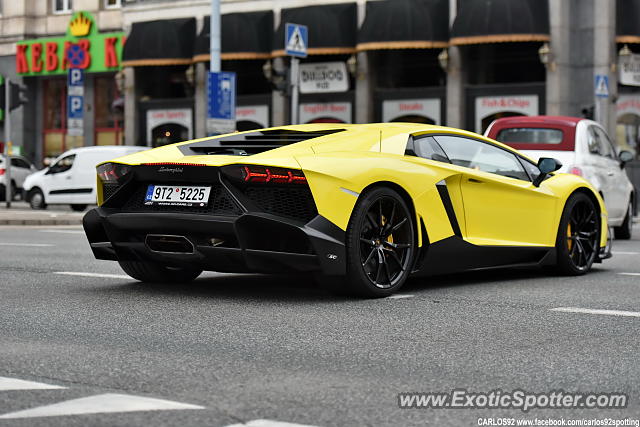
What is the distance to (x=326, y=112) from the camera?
111ft

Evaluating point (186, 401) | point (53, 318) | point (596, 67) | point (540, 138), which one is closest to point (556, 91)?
point (596, 67)

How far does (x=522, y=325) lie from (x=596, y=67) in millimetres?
23786

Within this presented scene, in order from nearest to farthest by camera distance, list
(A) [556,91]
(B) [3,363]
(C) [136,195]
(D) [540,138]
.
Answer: (B) [3,363], (C) [136,195], (D) [540,138], (A) [556,91]

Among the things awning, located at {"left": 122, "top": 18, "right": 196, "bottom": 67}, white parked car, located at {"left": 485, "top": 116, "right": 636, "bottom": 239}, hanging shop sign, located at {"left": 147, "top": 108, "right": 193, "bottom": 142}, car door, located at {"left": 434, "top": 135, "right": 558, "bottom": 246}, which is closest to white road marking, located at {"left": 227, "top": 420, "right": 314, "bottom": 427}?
car door, located at {"left": 434, "top": 135, "right": 558, "bottom": 246}

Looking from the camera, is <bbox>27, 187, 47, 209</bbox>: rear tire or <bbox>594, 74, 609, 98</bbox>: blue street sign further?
<bbox>27, 187, 47, 209</bbox>: rear tire

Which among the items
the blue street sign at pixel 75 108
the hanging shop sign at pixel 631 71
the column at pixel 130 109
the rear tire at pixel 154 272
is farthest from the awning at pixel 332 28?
the rear tire at pixel 154 272

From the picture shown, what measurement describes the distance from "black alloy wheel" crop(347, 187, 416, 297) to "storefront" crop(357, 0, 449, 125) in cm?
2259

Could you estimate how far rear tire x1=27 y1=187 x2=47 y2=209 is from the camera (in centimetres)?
2917

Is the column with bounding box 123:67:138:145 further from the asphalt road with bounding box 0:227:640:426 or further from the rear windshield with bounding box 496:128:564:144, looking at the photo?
the asphalt road with bounding box 0:227:640:426

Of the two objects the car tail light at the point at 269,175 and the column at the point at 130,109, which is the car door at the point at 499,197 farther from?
the column at the point at 130,109

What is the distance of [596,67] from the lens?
97.5 ft

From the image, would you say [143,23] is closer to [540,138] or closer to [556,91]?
[556,91]

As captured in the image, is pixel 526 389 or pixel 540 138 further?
pixel 540 138

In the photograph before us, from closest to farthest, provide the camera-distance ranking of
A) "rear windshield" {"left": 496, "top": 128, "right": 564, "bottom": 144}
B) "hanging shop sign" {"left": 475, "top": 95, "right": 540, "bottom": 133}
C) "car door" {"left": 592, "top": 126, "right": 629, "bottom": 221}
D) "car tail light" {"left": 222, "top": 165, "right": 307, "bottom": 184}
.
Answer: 1. "car tail light" {"left": 222, "top": 165, "right": 307, "bottom": 184}
2. "rear windshield" {"left": 496, "top": 128, "right": 564, "bottom": 144}
3. "car door" {"left": 592, "top": 126, "right": 629, "bottom": 221}
4. "hanging shop sign" {"left": 475, "top": 95, "right": 540, "bottom": 133}
